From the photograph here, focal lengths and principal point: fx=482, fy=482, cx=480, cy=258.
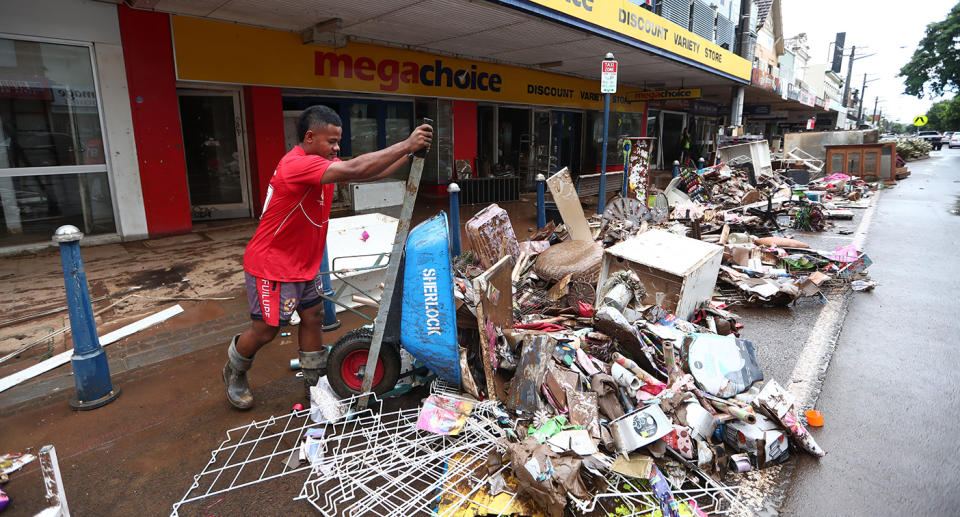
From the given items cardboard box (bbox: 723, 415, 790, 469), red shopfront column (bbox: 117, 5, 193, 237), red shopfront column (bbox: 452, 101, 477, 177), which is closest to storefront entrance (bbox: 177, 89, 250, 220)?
red shopfront column (bbox: 117, 5, 193, 237)

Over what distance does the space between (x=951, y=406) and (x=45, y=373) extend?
6.90 metres

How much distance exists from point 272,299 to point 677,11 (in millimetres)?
17444

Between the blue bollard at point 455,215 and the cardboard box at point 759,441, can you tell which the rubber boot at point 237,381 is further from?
the cardboard box at point 759,441

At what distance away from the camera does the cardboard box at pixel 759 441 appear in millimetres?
2855

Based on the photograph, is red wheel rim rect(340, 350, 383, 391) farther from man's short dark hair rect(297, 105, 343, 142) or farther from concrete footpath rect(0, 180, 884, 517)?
man's short dark hair rect(297, 105, 343, 142)

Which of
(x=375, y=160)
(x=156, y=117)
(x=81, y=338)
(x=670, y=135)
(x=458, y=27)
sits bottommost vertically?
(x=81, y=338)

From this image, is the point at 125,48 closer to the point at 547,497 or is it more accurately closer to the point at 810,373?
the point at 547,497

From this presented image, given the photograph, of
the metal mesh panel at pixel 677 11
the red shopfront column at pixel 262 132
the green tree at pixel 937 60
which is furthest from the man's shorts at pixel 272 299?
the green tree at pixel 937 60

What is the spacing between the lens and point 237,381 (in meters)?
3.35

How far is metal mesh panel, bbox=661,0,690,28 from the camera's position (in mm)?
15477

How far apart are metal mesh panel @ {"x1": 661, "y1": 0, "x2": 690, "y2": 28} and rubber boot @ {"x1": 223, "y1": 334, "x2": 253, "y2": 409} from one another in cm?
1649

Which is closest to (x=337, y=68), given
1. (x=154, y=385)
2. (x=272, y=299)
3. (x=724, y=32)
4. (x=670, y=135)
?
(x=154, y=385)

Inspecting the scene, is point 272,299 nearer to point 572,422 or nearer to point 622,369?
point 572,422

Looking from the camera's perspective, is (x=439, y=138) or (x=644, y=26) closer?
(x=644, y=26)
